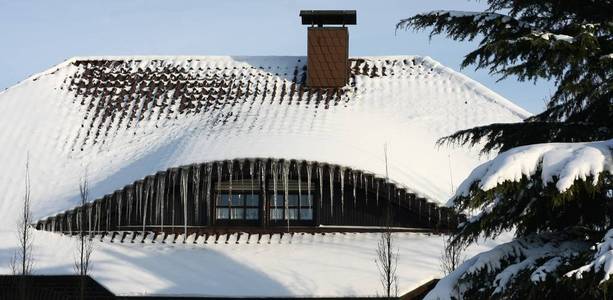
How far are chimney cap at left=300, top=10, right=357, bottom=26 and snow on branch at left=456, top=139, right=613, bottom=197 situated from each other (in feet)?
49.0

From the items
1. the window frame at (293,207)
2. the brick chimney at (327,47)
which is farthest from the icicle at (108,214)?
the brick chimney at (327,47)

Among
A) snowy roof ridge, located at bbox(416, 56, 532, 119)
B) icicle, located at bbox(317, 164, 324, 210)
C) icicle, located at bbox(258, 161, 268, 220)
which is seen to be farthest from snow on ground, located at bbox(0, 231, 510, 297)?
snowy roof ridge, located at bbox(416, 56, 532, 119)

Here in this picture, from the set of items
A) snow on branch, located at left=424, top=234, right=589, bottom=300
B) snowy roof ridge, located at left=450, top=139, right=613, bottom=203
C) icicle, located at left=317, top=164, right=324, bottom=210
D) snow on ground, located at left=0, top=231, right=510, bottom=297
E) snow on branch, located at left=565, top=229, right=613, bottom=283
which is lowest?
snow on ground, located at left=0, top=231, right=510, bottom=297

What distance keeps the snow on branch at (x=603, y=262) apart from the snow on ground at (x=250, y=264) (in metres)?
7.49

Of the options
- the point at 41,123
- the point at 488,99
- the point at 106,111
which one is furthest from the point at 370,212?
the point at 41,123

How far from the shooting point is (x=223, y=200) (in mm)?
16922

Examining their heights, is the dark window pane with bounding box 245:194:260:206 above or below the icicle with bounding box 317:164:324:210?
below

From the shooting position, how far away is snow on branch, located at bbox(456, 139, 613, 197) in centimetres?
644

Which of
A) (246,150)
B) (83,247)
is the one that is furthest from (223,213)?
(83,247)

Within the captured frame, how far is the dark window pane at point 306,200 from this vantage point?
1675 centimetres

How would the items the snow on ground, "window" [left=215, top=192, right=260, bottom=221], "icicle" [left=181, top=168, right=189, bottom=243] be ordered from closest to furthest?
the snow on ground
"icicle" [left=181, top=168, right=189, bottom=243]
"window" [left=215, top=192, right=260, bottom=221]

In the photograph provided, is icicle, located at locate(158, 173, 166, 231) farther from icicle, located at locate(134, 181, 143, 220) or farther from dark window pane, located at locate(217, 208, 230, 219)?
dark window pane, located at locate(217, 208, 230, 219)

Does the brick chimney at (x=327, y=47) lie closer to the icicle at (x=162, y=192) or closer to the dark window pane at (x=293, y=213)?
the dark window pane at (x=293, y=213)

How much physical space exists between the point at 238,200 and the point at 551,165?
1101 centimetres
